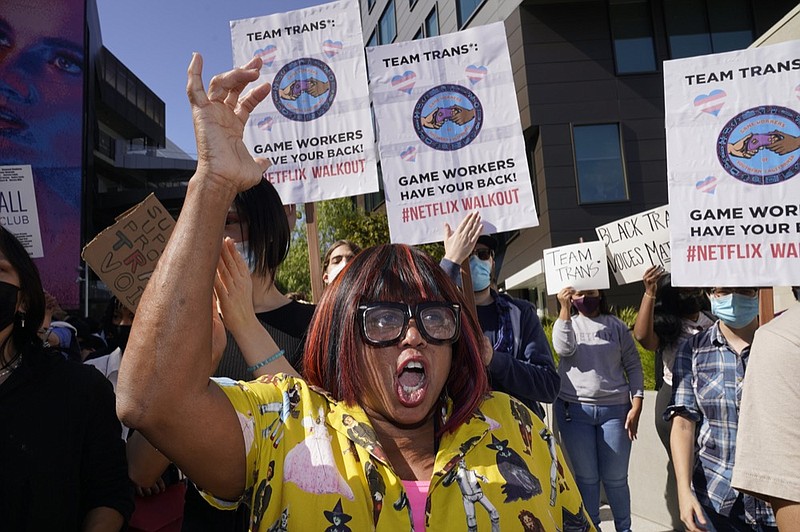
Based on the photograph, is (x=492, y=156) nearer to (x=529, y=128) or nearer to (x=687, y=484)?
(x=687, y=484)

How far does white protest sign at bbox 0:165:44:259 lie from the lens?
169 inches

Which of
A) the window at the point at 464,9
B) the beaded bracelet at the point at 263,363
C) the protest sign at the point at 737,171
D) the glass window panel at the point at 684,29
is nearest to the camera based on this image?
the beaded bracelet at the point at 263,363

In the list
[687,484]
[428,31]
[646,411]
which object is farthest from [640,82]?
[687,484]

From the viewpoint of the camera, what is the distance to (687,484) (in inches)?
109

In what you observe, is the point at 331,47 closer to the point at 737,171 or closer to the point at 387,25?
the point at 737,171

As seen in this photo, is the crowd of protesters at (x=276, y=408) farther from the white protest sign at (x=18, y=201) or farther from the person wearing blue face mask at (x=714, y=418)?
the white protest sign at (x=18, y=201)

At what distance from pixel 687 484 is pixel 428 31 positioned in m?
19.2

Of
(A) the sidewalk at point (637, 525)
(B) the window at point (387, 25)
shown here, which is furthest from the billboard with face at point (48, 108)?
(B) the window at point (387, 25)

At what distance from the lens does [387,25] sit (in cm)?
2439

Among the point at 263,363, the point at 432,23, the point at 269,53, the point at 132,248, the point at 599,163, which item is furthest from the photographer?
the point at 432,23

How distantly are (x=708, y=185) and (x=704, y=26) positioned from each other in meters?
14.0

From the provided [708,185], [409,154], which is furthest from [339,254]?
[708,185]

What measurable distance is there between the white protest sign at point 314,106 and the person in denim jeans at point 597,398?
1.99 metres

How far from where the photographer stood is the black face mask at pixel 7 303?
1.97m
